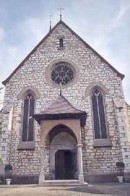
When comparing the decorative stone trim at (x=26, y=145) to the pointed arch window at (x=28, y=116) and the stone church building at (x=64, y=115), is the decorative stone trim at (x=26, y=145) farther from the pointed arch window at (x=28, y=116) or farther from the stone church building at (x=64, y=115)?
the pointed arch window at (x=28, y=116)

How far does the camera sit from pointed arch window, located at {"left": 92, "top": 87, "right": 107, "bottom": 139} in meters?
16.4

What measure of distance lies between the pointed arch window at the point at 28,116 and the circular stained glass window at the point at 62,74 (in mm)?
2350

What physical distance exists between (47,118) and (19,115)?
3.54 meters

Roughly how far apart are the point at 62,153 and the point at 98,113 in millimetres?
3953

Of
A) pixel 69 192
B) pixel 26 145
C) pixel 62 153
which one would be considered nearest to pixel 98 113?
pixel 62 153

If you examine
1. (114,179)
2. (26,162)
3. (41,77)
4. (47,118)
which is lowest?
(114,179)

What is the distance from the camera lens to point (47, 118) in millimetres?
14555

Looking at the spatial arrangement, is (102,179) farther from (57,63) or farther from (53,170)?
(57,63)

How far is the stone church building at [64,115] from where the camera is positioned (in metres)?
15.0

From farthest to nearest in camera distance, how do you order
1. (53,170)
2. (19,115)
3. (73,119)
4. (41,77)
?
(41,77) → (19,115) → (53,170) → (73,119)

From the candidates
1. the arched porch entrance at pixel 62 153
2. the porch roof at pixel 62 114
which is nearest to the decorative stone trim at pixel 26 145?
the arched porch entrance at pixel 62 153

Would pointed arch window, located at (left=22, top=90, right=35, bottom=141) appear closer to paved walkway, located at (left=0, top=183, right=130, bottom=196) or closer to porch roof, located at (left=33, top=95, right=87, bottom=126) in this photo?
porch roof, located at (left=33, top=95, right=87, bottom=126)

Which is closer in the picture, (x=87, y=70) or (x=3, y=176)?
(x=3, y=176)

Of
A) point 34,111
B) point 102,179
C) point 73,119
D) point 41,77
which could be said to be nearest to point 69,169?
point 102,179
